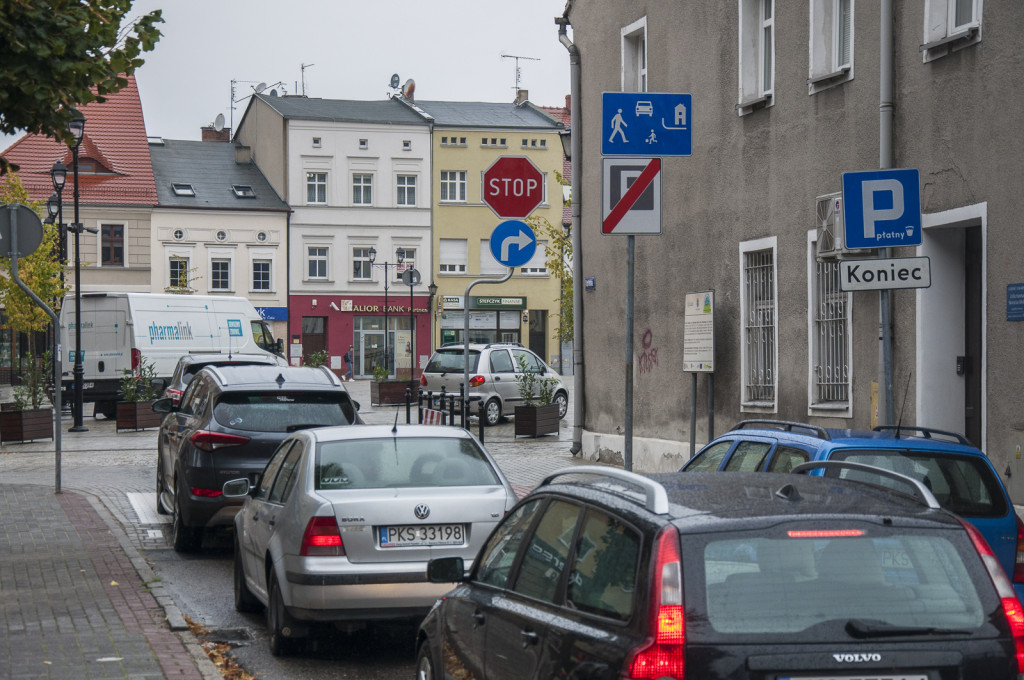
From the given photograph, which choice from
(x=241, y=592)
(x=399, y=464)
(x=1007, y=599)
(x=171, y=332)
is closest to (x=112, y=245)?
(x=171, y=332)

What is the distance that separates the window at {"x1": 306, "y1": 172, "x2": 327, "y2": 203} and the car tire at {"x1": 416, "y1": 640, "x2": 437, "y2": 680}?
5982cm

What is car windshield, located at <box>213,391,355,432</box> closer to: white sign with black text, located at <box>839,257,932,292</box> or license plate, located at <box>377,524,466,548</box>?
license plate, located at <box>377,524,466,548</box>

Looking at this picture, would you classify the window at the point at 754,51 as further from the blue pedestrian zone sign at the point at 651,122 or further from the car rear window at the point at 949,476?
the car rear window at the point at 949,476

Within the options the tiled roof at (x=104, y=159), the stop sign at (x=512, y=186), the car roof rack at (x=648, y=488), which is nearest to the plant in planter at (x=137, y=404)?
the stop sign at (x=512, y=186)

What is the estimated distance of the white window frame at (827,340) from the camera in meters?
14.7

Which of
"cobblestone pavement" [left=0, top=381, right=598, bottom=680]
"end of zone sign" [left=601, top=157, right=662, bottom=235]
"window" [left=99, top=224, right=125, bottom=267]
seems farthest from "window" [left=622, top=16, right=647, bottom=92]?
"window" [left=99, top=224, right=125, bottom=267]

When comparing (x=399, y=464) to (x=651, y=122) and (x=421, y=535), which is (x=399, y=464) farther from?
(x=651, y=122)

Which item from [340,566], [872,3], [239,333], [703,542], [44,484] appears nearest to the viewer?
[703,542]

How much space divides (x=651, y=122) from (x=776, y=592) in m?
6.20

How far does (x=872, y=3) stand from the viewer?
45.9ft

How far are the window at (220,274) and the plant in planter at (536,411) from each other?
38.1 metres

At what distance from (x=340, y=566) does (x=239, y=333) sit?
30.6m

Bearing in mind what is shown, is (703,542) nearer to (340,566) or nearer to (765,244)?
(340,566)

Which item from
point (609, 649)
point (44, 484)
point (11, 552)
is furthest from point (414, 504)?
point (44, 484)
